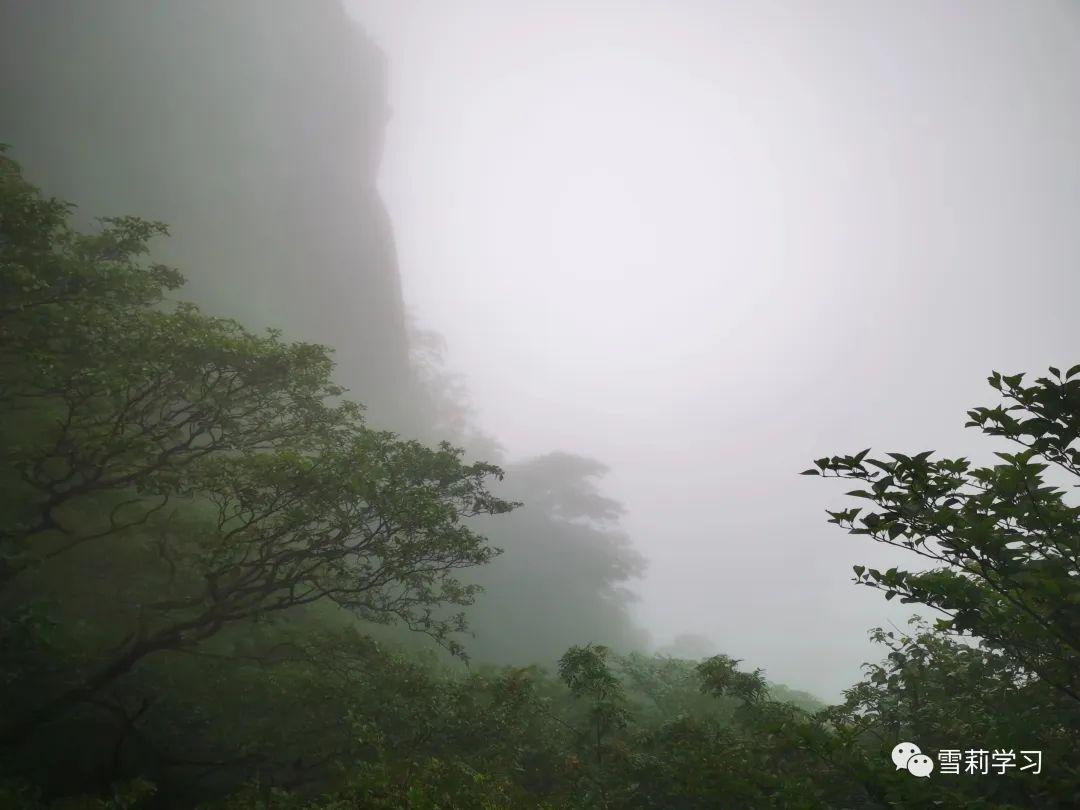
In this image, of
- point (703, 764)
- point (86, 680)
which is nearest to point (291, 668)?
point (86, 680)

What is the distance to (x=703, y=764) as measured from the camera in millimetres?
6082

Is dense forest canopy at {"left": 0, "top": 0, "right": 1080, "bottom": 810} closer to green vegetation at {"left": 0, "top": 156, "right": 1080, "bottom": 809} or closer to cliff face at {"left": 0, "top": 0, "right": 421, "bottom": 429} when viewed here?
green vegetation at {"left": 0, "top": 156, "right": 1080, "bottom": 809}

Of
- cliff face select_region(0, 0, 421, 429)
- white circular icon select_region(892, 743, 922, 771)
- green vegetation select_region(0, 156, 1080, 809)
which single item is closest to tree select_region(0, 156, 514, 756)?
green vegetation select_region(0, 156, 1080, 809)

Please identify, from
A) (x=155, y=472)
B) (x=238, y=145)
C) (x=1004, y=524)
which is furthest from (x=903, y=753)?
(x=238, y=145)

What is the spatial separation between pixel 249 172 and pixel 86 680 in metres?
42.0

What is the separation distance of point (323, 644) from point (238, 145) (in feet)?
142

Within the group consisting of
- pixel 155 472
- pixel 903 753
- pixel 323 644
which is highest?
pixel 155 472

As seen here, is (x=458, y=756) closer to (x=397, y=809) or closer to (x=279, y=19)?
(x=397, y=809)

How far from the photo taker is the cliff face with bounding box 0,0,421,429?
2848 centimetres

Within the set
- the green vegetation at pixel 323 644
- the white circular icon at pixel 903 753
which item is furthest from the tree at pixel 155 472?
the white circular icon at pixel 903 753

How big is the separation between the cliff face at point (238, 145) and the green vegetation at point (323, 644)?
23999 millimetres

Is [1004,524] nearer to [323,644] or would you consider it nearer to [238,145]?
[323,644]

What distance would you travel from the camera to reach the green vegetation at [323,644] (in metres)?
4.10

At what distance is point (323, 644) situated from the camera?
445 inches
